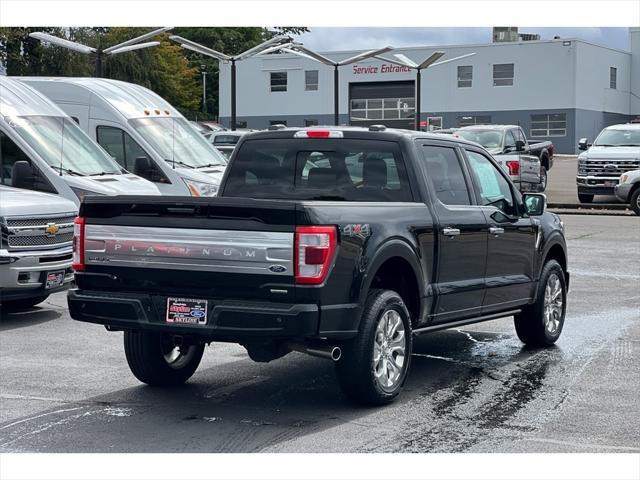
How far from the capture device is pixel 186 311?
7.64m

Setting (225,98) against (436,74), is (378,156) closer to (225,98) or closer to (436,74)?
(436,74)

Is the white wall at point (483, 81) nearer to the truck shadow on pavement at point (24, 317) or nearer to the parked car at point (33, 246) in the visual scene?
the truck shadow on pavement at point (24, 317)

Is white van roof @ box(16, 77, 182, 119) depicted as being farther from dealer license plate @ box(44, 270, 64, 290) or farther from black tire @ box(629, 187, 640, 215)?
black tire @ box(629, 187, 640, 215)

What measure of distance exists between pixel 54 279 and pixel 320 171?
418cm

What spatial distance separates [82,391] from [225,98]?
76.3 metres

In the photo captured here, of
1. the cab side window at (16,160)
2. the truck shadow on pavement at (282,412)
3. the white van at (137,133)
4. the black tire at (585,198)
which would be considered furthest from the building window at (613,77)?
the truck shadow on pavement at (282,412)

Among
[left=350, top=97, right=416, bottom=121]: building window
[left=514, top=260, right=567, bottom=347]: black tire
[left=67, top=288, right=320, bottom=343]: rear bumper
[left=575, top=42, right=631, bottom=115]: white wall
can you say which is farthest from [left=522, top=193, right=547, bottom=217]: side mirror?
[left=350, top=97, right=416, bottom=121]: building window

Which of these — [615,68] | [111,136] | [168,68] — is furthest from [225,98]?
[111,136]

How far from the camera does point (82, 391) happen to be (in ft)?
28.3

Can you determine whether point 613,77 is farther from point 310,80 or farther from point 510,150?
point 510,150

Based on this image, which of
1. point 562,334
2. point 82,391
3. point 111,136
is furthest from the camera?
point 111,136

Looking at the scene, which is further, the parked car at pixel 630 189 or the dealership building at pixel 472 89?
the dealership building at pixel 472 89

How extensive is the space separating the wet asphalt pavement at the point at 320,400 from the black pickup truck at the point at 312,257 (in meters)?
0.41

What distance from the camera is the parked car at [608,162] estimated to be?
29.8 meters
